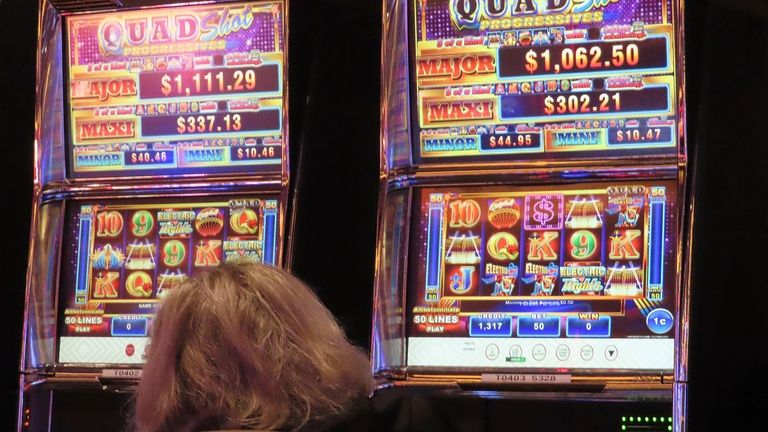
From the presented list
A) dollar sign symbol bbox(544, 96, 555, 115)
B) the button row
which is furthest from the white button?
dollar sign symbol bbox(544, 96, 555, 115)

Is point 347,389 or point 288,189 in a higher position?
point 288,189

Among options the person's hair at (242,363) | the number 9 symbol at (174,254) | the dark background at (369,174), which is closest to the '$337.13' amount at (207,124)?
the dark background at (369,174)

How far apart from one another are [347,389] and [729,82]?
1903mm

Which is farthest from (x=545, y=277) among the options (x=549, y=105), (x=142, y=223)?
(x=142, y=223)

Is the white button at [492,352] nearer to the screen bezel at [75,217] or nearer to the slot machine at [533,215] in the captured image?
the slot machine at [533,215]

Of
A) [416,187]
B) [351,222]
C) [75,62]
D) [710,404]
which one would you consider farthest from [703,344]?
[75,62]

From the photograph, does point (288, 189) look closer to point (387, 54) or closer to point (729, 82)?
point (387, 54)

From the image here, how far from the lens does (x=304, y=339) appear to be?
6.39 ft

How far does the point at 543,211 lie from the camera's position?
345 centimetres

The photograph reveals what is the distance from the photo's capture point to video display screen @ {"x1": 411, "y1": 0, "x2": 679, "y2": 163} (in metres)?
3.38

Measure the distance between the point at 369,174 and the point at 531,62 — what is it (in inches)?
28.5

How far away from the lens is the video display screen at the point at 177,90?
3.83 m

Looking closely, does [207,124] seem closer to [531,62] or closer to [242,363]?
[531,62]

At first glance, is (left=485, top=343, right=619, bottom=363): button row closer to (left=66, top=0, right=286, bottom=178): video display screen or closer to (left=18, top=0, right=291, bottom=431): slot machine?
(left=18, top=0, right=291, bottom=431): slot machine
